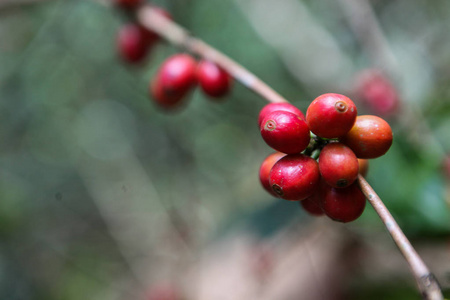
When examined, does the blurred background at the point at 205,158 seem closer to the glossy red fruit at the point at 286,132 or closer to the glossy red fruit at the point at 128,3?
the glossy red fruit at the point at 128,3

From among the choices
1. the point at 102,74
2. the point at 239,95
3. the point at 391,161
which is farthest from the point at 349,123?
the point at 102,74

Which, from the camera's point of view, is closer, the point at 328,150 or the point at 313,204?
the point at 328,150

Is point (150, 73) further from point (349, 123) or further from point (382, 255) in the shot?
point (349, 123)

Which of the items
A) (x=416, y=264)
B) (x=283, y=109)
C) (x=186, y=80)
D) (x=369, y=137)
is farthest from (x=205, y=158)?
(x=416, y=264)

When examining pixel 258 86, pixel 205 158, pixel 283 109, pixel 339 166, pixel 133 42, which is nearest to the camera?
pixel 339 166

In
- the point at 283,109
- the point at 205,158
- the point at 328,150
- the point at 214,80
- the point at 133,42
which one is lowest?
the point at 328,150

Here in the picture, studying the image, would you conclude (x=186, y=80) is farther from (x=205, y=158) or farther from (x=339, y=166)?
(x=205, y=158)

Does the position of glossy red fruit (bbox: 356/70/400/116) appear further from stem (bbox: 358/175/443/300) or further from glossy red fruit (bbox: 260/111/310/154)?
stem (bbox: 358/175/443/300)
